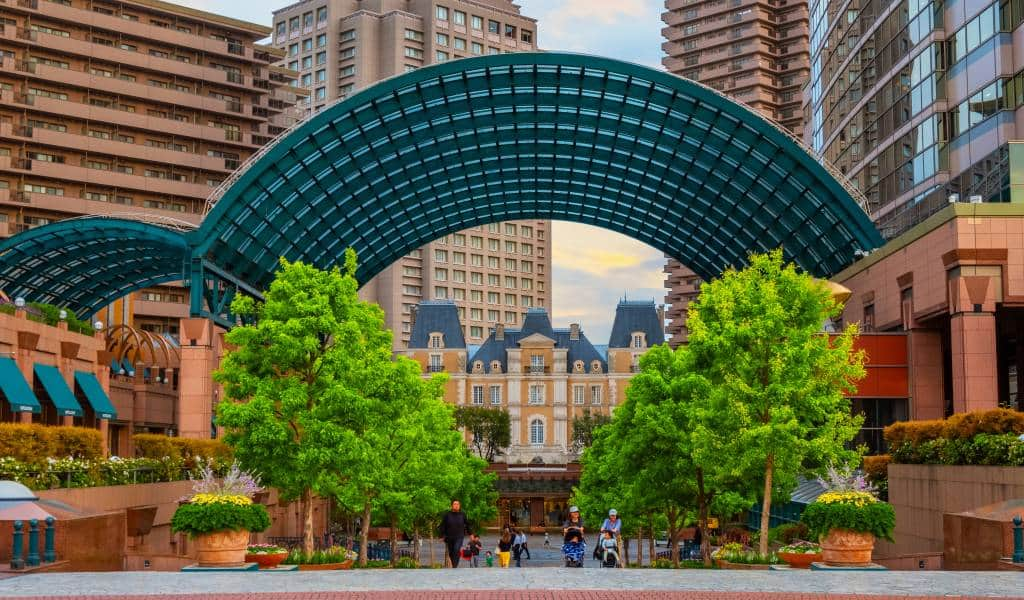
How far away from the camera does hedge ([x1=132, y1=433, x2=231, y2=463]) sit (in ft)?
151

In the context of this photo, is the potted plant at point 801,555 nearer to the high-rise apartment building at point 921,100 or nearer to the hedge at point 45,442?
the hedge at point 45,442

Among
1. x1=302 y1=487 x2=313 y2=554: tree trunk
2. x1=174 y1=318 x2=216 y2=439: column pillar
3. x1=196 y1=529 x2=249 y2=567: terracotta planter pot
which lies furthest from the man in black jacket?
x1=174 y1=318 x2=216 y2=439: column pillar

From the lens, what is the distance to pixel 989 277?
45.8m

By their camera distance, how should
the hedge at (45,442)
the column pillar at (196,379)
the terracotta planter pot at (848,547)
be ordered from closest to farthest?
the terracotta planter pot at (848,547) → the hedge at (45,442) → the column pillar at (196,379)

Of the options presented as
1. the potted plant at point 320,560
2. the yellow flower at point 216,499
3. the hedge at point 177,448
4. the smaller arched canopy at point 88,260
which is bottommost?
the potted plant at point 320,560

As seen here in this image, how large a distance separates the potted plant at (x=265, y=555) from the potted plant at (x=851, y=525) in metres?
11.6

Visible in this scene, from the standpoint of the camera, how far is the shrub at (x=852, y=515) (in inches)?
1013

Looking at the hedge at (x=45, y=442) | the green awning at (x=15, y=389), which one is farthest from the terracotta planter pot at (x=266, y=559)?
the green awning at (x=15, y=389)

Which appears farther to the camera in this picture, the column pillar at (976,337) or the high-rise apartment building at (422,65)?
the high-rise apartment building at (422,65)

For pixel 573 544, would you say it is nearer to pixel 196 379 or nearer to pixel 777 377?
pixel 777 377

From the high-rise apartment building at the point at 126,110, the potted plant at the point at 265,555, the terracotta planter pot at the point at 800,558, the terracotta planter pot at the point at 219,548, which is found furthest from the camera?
the high-rise apartment building at the point at 126,110

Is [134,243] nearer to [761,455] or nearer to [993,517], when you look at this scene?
[761,455]

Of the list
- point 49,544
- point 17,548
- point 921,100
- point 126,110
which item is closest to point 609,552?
point 49,544

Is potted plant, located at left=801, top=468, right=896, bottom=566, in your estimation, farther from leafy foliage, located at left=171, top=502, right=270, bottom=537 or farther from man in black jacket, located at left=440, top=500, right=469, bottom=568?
leafy foliage, located at left=171, top=502, right=270, bottom=537
